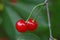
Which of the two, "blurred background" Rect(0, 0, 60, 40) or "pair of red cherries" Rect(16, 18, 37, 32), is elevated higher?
"blurred background" Rect(0, 0, 60, 40)

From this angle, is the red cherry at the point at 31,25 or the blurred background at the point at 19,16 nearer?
the red cherry at the point at 31,25

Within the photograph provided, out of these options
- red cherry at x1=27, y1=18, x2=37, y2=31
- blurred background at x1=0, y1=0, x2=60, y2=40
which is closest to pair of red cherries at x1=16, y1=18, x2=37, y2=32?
red cherry at x1=27, y1=18, x2=37, y2=31

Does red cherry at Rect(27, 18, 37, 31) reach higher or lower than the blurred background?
lower

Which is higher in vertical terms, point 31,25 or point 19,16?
point 19,16

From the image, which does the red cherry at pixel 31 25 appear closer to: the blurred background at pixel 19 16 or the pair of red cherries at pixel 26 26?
the pair of red cherries at pixel 26 26

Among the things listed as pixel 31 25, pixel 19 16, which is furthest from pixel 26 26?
pixel 19 16

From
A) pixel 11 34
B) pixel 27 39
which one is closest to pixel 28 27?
pixel 27 39

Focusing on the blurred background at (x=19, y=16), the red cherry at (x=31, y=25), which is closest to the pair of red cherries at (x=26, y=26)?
the red cherry at (x=31, y=25)

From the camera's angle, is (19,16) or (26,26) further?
(19,16)

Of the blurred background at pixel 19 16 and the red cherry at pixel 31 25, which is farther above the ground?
the blurred background at pixel 19 16

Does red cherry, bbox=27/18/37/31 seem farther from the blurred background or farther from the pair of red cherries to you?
the blurred background

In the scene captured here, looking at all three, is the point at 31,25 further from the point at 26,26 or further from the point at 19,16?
the point at 19,16

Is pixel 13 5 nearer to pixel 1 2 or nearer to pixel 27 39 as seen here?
pixel 1 2

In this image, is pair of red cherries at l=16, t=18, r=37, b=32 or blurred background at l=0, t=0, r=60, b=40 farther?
blurred background at l=0, t=0, r=60, b=40
